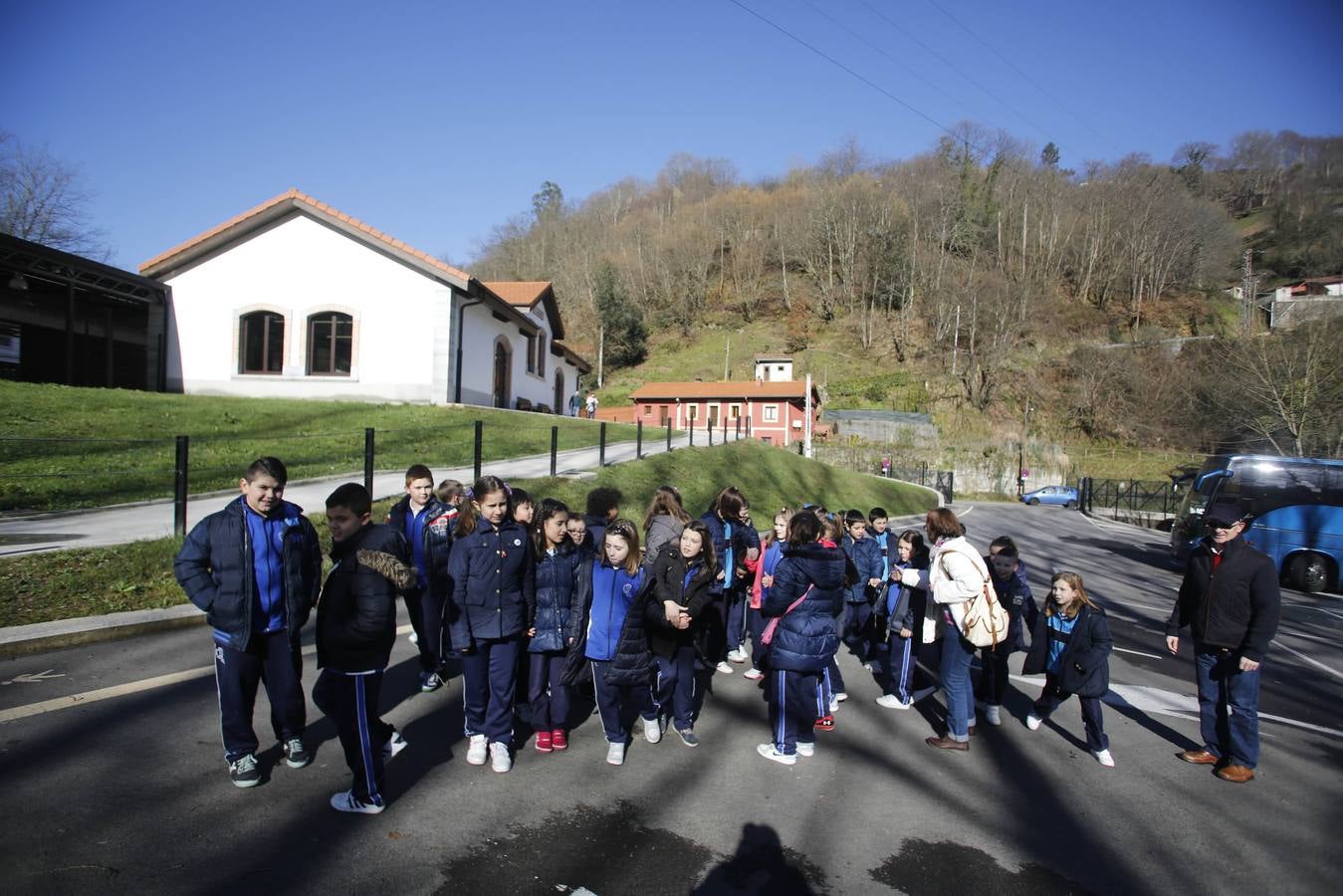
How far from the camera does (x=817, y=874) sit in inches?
127

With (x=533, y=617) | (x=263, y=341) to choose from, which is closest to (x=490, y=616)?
(x=533, y=617)

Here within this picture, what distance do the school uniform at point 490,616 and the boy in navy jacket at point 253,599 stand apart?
2.72ft

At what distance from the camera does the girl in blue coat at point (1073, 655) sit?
190 inches

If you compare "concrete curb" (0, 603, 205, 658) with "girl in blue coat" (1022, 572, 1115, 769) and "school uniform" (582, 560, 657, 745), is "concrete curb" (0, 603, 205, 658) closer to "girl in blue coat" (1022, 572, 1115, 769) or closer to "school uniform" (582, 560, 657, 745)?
"school uniform" (582, 560, 657, 745)

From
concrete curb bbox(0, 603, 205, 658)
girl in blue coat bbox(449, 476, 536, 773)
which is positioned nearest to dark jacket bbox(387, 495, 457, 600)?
girl in blue coat bbox(449, 476, 536, 773)

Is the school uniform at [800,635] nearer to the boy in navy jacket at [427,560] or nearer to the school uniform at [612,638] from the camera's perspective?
the school uniform at [612,638]

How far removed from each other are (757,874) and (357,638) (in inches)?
87.6

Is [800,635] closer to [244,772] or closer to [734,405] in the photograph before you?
[244,772]

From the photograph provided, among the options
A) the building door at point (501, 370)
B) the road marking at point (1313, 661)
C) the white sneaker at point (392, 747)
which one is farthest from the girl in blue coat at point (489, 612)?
the building door at point (501, 370)

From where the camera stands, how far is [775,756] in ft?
14.6

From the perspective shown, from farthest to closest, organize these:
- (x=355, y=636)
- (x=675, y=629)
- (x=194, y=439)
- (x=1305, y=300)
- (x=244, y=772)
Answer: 1. (x=1305, y=300)
2. (x=194, y=439)
3. (x=675, y=629)
4. (x=244, y=772)
5. (x=355, y=636)

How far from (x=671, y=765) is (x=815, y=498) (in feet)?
63.1

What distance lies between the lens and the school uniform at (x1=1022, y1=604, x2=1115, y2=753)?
482 centimetres

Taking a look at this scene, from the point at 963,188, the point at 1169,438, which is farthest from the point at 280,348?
the point at 963,188
